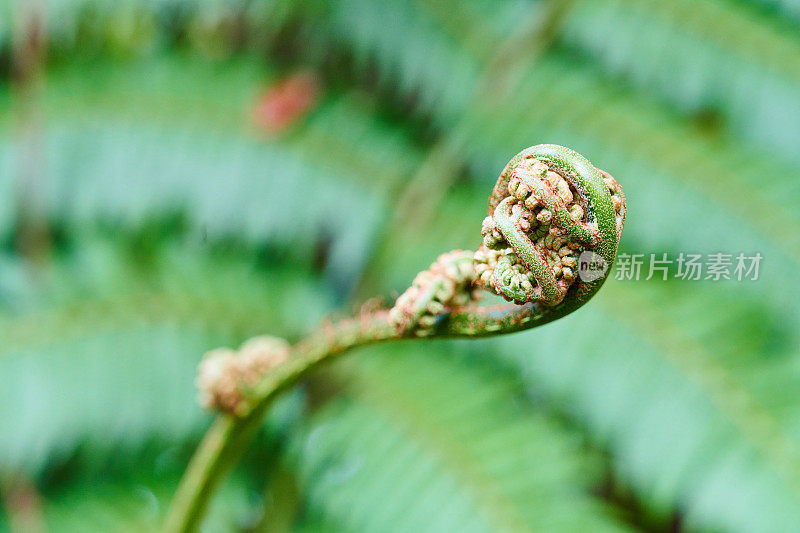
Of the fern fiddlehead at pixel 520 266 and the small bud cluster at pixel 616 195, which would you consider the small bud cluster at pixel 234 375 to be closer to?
the fern fiddlehead at pixel 520 266

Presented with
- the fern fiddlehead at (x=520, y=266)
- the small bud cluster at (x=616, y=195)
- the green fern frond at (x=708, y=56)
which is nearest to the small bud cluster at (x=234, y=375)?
the fern fiddlehead at (x=520, y=266)

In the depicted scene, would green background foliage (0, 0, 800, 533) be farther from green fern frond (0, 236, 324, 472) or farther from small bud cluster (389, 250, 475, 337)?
small bud cluster (389, 250, 475, 337)

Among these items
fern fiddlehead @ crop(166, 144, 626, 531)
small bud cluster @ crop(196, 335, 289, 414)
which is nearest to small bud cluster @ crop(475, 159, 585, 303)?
fern fiddlehead @ crop(166, 144, 626, 531)

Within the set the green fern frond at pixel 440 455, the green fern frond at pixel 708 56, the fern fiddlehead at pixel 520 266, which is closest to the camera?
the fern fiddlehead at pixel 520 266

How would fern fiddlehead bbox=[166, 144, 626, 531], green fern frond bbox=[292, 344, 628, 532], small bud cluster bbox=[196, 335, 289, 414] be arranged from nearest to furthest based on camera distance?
fern fiddlehead bbox=[166, 144, 626, 531], small bud cluster bbox=[196, 335, 289, 414], green fern frond bbox=[292, 344, 628, 532]

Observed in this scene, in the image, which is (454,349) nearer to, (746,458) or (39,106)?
(746,458)
